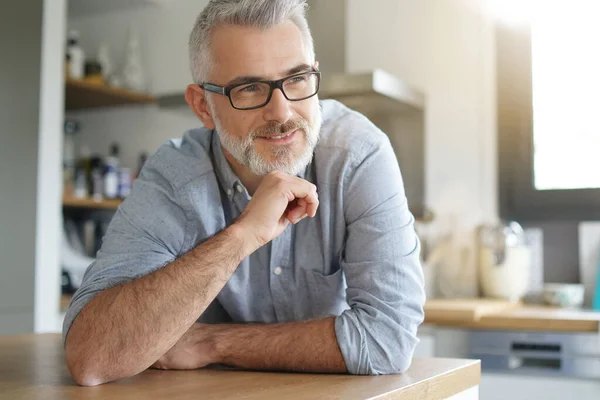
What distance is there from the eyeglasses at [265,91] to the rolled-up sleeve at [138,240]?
0.67 feet

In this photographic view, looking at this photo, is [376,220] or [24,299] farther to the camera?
[24,299]

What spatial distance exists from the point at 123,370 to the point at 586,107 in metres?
2.20

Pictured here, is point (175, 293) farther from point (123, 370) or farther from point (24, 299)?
point (24, 299)

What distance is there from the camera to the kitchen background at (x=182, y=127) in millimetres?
2594

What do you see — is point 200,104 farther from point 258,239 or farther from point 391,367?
point 391,367

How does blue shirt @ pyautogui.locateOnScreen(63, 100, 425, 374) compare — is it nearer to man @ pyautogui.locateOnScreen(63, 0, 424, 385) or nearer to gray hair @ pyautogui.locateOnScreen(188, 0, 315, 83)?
man @ pyautogui.locateOnScreen(63, 0, 424, 385)

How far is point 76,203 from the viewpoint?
284 cm

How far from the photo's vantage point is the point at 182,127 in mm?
3234

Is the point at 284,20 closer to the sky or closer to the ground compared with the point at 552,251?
closer to the sky

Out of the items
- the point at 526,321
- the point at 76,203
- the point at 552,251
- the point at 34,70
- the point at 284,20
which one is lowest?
the point at 526,321

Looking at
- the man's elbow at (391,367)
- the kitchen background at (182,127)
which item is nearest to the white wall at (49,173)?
the kitchen background at (182,127)

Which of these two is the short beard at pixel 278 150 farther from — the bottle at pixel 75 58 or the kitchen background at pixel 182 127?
the bottle at pixel 75 58

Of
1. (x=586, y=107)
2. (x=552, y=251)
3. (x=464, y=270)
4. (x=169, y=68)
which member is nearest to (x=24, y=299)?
(x=169, y=68)

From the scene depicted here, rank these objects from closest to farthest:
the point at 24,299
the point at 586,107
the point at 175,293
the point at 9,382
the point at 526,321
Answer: the point at 9,382, the point at 175,293, the point at 526,321, the point at 24,299, the point at 586,107
